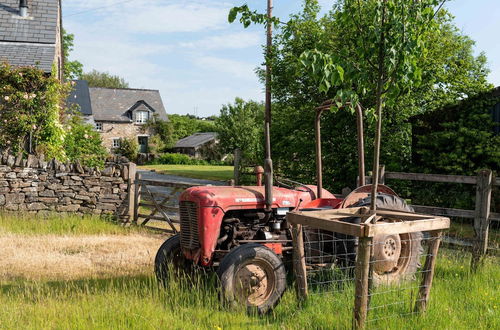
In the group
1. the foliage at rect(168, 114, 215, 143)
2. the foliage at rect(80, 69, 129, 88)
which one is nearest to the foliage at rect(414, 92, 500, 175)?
the foliage at rect(168, 114, 215, 143)

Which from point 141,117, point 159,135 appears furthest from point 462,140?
point 141,117

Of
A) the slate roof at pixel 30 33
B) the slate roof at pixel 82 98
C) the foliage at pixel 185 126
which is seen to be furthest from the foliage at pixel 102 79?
the slate roof at pixel 30 33

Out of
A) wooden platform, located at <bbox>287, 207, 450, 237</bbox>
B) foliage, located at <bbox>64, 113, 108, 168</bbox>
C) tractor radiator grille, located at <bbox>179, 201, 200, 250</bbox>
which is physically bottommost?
tractor radiator grille, located at <bbox>179, 201, 200, 250</bbox>

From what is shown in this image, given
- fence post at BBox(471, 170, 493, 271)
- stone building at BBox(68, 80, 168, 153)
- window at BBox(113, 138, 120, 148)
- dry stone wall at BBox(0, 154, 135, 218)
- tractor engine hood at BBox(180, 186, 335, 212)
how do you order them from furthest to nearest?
window at BBox(113, 138, 120, 148) < stone building at BBox(68, 80, 168, 153) < dry stone wall at BBox(0, 154, 135, 218) < fence post at BBox(471, 170, 493, 271) < tractor engine hood at BBox(180, 186, 335, 212)

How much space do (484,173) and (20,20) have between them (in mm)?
15482

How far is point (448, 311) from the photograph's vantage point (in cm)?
447

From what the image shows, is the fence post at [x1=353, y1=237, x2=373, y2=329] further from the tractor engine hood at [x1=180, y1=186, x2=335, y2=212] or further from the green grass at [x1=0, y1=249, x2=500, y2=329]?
the tractor engine hood at [x1=180, y1=186, x2=335, y2=212]

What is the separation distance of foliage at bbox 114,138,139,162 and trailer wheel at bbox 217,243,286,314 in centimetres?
3785

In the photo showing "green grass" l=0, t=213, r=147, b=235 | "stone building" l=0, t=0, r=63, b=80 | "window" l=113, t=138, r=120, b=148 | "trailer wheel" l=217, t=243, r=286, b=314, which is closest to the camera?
"trailer wheel" l=217, t=243, r=286, b=314

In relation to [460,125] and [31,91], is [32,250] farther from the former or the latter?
[460,125]

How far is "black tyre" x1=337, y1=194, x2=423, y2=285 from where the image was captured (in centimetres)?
548

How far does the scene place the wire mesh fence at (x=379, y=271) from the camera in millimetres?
4465

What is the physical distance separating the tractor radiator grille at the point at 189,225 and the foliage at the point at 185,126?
43933mm

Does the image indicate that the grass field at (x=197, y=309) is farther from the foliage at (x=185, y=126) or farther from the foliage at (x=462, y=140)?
the foliage at (x=185, y=126)
